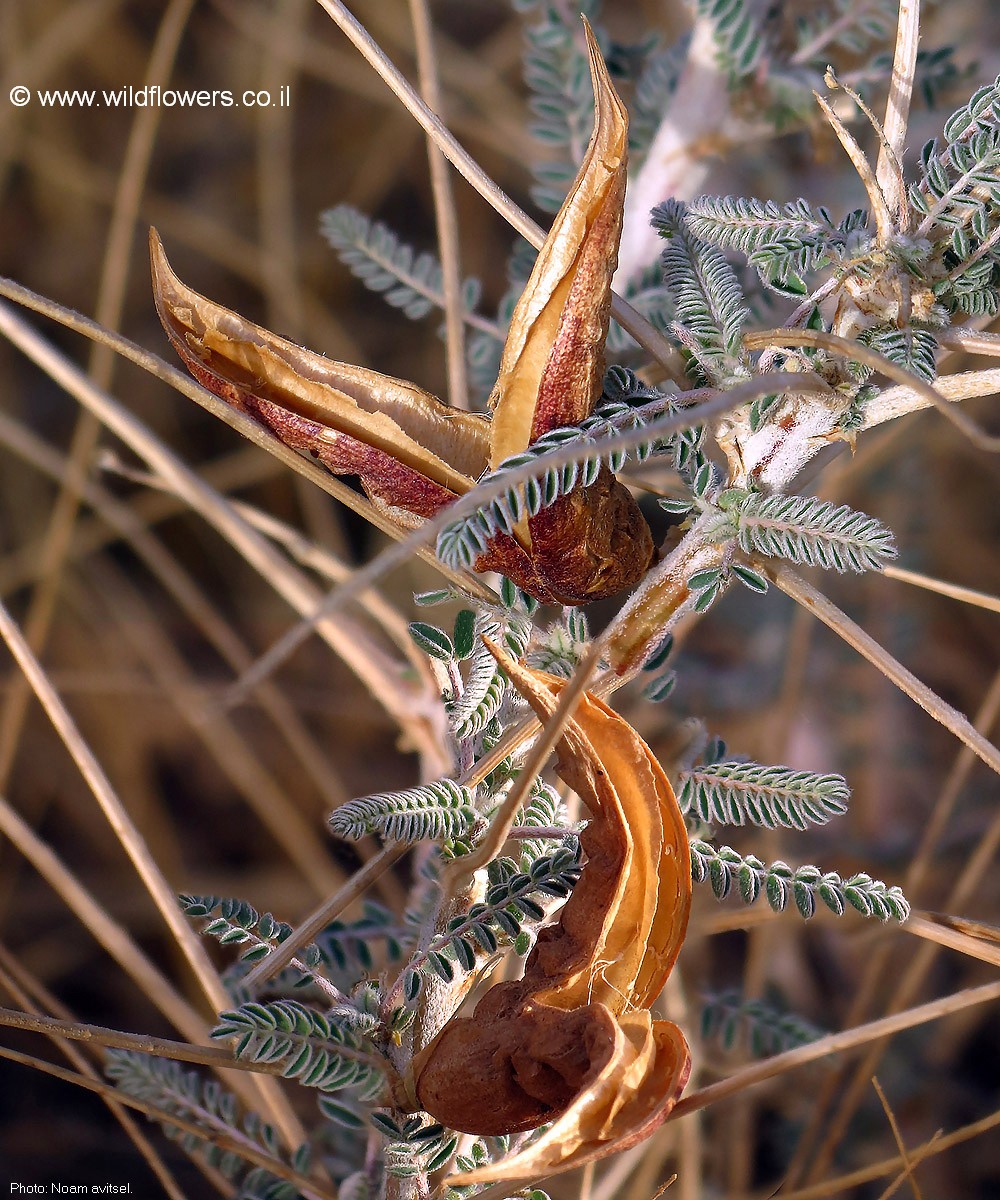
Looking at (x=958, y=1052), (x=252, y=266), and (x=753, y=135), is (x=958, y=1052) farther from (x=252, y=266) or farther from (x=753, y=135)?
(x=252, y=266)

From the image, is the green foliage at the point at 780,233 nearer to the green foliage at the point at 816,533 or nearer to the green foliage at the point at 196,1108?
the green foliage at the point at 816,533

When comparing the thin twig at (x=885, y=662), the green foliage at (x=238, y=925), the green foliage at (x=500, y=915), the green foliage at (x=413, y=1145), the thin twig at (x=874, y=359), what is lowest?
the green foliage at (x=413, y=1145)

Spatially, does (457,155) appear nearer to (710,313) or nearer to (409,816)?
(710,313)

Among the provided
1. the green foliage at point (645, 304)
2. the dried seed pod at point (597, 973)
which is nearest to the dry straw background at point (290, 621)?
the green foliage at point (645, 304)

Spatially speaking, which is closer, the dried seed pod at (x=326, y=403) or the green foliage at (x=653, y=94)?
the dried seed pod at (x=326, y=403)

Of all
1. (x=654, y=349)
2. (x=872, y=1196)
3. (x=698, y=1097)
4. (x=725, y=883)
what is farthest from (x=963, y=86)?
(x=872, y=1196)
